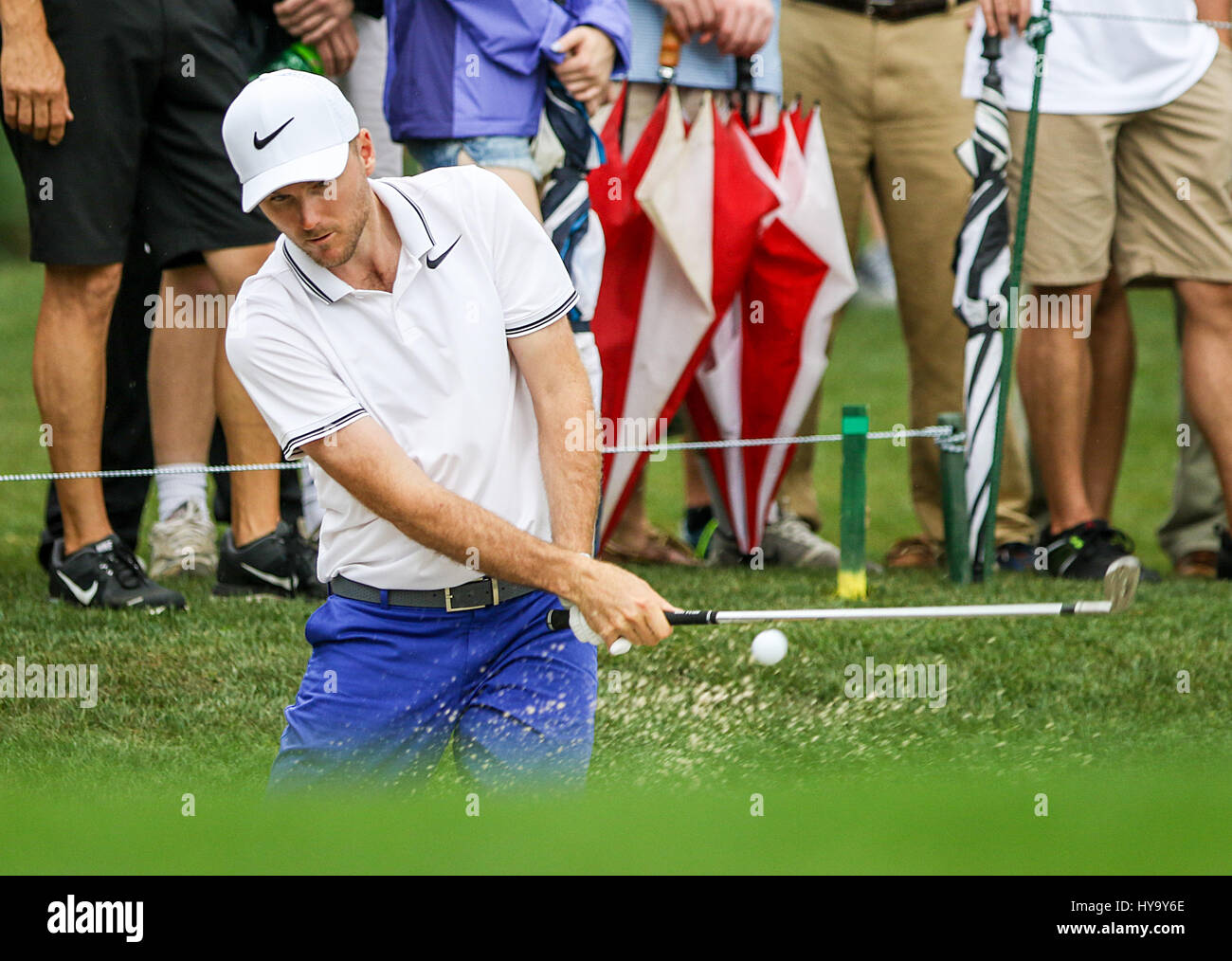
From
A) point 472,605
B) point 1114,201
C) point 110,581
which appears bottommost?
point 110,581

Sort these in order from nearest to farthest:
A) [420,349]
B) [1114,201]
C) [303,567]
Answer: [420,349] → [303,567] → [1114,201]

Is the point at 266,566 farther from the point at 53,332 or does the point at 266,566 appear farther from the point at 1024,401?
the point at 1024,401

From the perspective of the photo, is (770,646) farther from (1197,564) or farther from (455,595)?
(1197,564)

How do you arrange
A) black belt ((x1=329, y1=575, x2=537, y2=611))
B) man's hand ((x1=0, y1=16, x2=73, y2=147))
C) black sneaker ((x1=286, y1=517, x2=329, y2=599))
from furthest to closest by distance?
black sneaker ((x1=286, y1=517, x2=329, y2=599))
man's hand ((x1=0, y1=16, x2=73, y2=147))
black belt ((x1=329, y1=575, x2=537, y2=611))

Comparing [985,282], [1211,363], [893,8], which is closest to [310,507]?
[985,282]

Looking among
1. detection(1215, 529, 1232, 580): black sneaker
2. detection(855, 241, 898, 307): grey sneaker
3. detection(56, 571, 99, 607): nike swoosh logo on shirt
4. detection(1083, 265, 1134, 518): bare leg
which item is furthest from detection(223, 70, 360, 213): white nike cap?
detection(855, 241, 898, 307): grey sneaker

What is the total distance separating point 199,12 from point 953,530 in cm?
253

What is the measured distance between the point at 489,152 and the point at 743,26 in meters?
1.10

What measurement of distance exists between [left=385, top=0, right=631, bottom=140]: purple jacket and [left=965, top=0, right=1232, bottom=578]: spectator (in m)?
1.42

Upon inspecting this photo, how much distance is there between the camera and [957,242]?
5.31 m

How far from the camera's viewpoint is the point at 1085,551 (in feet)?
17.7

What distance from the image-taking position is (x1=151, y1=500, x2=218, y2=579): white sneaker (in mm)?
5223

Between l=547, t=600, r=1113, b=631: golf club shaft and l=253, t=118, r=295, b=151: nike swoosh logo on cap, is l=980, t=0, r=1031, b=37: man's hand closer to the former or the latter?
l=547, t=600, r=1113, b=631: golf club shaft

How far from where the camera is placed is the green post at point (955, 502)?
5.21 m
